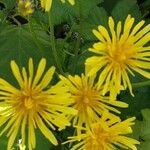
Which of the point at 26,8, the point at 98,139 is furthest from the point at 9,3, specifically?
the point at 98,139

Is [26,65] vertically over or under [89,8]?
under

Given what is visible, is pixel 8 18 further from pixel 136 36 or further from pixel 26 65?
pixel 136 36

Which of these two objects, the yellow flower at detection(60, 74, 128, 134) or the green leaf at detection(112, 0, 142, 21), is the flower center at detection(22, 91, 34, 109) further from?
the green leaf at detection(112, 0, 142, 21)

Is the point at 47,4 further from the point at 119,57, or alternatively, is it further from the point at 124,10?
the point at 124,10

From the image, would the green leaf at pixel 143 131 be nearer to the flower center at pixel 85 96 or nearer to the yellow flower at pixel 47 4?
the flower center at pixel 85 96

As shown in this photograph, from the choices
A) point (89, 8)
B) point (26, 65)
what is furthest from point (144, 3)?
point (26, 65)

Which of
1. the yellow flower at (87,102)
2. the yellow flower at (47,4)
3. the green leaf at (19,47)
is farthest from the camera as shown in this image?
the green leaf at (19,47)

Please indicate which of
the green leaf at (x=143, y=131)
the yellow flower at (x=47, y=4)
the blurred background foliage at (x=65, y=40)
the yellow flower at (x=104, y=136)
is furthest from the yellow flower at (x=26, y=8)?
the green leaf at (x=143, y=131)
